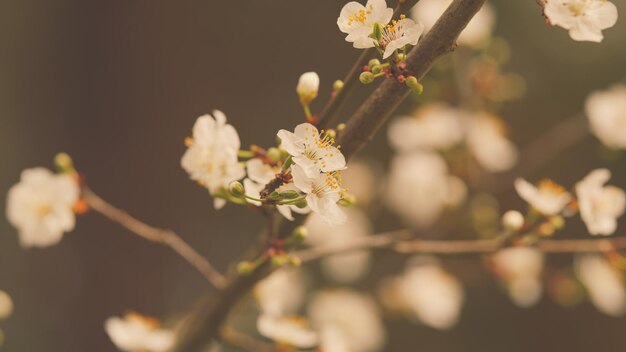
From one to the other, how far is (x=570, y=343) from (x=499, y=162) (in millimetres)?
1290

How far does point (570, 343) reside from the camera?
224cm

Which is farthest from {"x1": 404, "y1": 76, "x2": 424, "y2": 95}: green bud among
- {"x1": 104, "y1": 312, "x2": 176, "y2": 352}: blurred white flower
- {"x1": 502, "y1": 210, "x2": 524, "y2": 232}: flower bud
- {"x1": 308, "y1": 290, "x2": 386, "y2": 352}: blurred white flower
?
{"x1": 308, "y1": 290, "x2": 386, "y2": 352}: blurred white flower

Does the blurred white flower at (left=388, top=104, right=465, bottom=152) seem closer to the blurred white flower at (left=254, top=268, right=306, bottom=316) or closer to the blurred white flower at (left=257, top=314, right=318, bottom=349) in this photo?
the blurred white flower at (left=254, top=268, right=306, bottom=316)

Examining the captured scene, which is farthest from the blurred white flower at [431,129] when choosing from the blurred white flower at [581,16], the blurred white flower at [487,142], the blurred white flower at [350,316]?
the blurred white flower at [581,16]

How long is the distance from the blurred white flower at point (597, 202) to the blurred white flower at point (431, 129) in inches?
17.8

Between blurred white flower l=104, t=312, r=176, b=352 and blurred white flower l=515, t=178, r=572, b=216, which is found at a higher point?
blurred white flower l=515, t=178, r=572, b=216

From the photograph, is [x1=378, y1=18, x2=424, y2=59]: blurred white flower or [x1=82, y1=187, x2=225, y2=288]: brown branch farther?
[x1=82, y1=187, x2=225, y2=288]: brown branch

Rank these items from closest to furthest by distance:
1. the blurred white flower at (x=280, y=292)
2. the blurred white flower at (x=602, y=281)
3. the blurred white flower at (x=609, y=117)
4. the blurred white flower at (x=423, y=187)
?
the blurred white flower at (x=280, y=292)
the blurred white flower at (x=609, y=117)
the blurred white flower at (x=602, y=281)
the blurred white flower at (x=423, y=187)

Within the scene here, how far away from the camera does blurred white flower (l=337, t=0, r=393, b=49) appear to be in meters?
0.53

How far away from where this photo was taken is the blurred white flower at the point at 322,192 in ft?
1.65

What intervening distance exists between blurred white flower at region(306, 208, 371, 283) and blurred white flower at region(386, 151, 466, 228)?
0.33ft

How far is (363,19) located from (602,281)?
87 cm

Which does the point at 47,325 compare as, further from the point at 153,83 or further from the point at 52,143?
the point at 153,83

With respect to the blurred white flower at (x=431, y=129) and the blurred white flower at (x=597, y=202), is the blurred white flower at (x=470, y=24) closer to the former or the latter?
the blurred white flower at (x=431, y=129)
